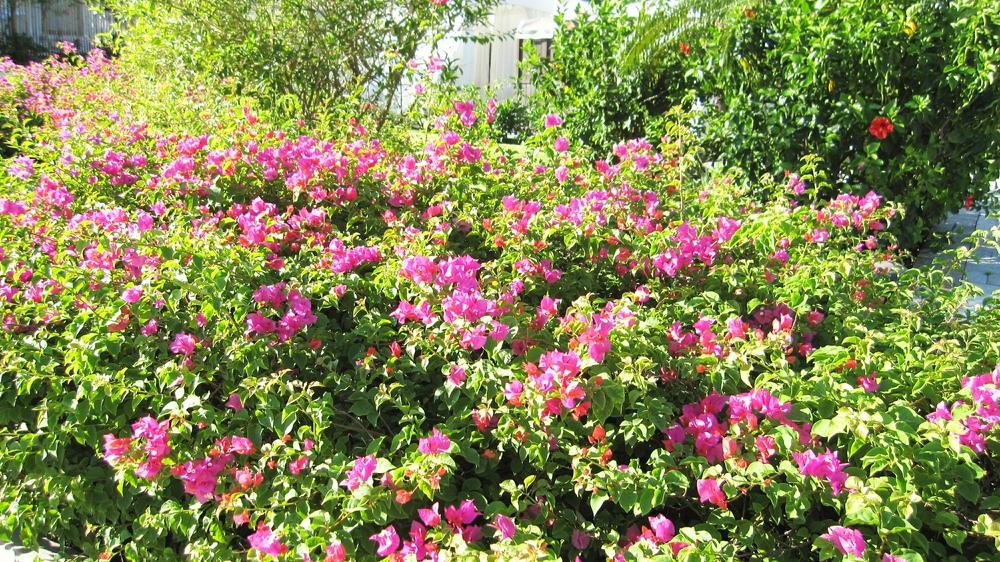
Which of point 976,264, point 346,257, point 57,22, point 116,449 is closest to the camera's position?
point 116,449

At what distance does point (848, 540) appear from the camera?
118 centimetres

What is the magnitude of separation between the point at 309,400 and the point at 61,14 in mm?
21918

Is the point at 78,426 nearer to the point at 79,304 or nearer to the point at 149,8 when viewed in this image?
the point at 79,304

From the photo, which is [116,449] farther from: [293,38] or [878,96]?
[293,38]

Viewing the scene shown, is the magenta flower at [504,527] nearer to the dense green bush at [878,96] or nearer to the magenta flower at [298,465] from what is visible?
the magenta flower at [298,465]

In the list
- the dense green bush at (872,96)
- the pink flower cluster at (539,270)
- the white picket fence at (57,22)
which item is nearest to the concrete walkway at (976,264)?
the dense green bush at (872,96)

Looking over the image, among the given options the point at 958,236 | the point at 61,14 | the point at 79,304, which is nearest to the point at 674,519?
the point at 79,304

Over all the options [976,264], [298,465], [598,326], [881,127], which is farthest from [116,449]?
→ [976,264]

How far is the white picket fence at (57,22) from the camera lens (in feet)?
60.2

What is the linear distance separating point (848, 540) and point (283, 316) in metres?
1.37

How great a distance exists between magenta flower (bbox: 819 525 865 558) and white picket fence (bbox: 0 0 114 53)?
2086 centimetres

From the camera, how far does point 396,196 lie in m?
2.56

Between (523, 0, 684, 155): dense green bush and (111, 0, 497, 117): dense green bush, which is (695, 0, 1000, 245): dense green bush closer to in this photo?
(523, 0, 684, 155): dense green bush

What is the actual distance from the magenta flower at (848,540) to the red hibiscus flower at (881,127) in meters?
3.34
